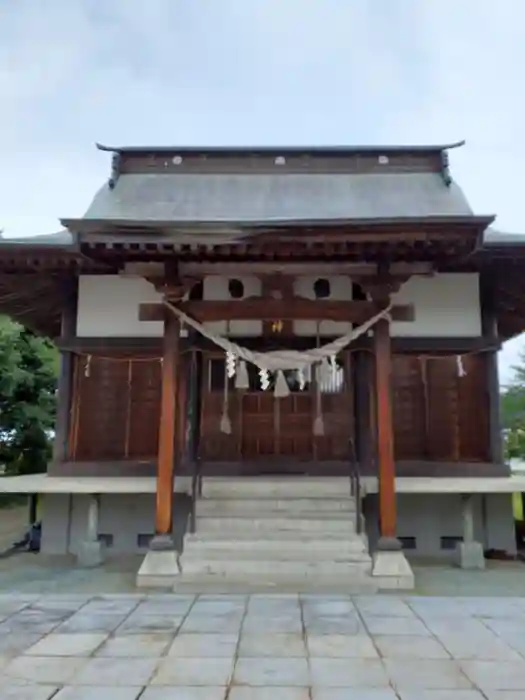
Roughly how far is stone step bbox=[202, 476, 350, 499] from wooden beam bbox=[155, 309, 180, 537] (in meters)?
0.92

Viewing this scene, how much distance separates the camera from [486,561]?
312 inches

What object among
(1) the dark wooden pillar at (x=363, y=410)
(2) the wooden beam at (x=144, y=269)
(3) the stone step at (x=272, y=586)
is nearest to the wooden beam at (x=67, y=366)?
(2) the wooden beam at (x=144, y=269)

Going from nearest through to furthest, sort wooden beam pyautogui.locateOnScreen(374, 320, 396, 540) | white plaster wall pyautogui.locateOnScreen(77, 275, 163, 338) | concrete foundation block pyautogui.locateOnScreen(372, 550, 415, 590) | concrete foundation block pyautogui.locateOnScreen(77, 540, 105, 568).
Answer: concrete foundation block pyautogui.locateOnScreen(372, 550, 415, 590) → wooden beam pyautogui.locateOnScreen(374, 320, 396, 540) → concrete foundation block pyautogui.locateOnScreen(77, 540, 105, 568) → white plaster wall pyautogui.locateOnScreen(77, 275, 163, 338)

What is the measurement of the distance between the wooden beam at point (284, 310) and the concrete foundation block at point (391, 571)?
2726mm

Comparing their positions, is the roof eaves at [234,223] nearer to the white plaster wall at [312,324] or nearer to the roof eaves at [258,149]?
the white plaster wall at [312,324]

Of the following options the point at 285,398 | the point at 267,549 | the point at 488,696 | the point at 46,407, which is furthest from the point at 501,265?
the point at 46,407

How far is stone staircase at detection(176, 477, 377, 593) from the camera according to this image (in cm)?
619

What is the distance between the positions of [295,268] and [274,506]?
118 inches

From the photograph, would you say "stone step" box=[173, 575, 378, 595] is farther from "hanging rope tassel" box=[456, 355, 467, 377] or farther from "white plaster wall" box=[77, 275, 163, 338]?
"white plaster wall" box=[77, 275, 163, 338]

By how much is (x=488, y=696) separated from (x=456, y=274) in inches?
245

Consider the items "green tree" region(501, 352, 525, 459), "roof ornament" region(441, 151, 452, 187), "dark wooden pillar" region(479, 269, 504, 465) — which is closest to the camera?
"dark wooden pillar" region(479, 269, 504, 465)

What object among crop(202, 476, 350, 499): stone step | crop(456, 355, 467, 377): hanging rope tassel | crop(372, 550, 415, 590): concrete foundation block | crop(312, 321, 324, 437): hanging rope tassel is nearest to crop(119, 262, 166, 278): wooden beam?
crop(312, 321, 324, 437): hanging rope tassel

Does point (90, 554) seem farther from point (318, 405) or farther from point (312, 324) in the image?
point (312, 324)

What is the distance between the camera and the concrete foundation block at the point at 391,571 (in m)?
6.18
